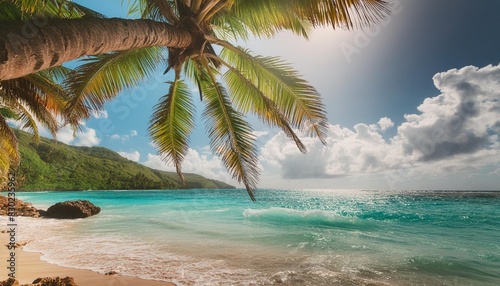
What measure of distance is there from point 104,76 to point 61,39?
3.03 metres

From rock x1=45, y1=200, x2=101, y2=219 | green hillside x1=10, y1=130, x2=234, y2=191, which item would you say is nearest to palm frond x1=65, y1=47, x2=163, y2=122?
rock x1=45, y1=200, x2=101, y2=219

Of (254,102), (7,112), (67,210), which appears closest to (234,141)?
(254,102)

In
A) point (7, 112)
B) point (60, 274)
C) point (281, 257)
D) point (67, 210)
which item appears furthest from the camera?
point (67, 210)

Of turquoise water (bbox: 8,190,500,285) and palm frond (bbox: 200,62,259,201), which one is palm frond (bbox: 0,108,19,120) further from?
palm frond (bbox: 200,62,259,201)

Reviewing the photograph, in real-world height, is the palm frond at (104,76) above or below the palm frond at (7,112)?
below

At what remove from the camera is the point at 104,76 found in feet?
16.9

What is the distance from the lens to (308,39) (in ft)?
21.5

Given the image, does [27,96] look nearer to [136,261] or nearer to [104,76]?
[104,76]

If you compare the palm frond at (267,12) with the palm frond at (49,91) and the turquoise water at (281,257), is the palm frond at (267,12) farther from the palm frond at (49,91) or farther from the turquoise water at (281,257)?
the turquoise water at (281,257)

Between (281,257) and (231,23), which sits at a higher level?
(231,23)

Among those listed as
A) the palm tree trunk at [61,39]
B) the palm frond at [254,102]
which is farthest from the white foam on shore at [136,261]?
the palm tree trunk at [61,39]

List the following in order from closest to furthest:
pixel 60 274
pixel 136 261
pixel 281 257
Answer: pixel 60 274
pixel 136 261
pixel 281 257

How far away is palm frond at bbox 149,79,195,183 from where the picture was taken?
21.5 feet

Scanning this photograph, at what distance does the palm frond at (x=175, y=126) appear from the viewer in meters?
6.56
